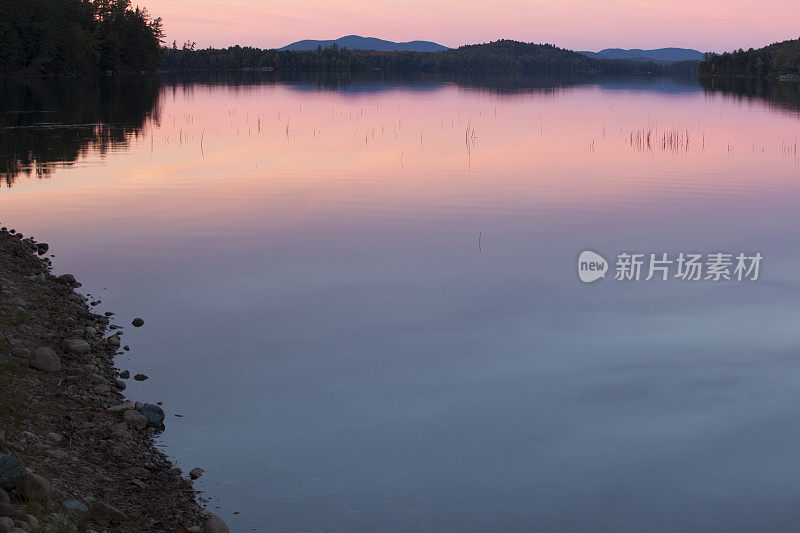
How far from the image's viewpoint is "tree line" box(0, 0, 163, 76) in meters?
132

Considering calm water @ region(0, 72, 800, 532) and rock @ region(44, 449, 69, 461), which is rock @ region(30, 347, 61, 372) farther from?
rock @ region(44, 449, 69, 461)

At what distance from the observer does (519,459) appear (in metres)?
9.39

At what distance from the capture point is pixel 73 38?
459ft

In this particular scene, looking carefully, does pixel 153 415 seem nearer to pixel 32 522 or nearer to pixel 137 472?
pixel 137 472

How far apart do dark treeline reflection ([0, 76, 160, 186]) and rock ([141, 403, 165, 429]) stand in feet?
67.7

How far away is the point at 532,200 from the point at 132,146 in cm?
2169

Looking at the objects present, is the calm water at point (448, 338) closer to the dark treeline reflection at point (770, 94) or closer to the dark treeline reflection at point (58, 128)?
the dark treeline reflection at point (58, 128)

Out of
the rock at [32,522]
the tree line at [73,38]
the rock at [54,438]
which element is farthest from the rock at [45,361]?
the tree line at [73,38]

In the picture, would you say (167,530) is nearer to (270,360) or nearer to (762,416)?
(270,360)

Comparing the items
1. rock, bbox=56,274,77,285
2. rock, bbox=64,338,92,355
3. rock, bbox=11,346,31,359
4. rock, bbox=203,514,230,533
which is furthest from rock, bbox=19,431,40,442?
rock, bbox=56,274,77,285

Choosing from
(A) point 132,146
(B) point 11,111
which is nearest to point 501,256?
(A) point 132,146

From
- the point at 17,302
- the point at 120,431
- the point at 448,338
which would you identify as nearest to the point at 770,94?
the point at 448,338

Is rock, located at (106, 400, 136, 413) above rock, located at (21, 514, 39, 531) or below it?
below

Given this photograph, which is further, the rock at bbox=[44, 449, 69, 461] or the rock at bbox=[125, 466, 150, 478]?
the rock at bbox=[125, 466, 150, 478]
